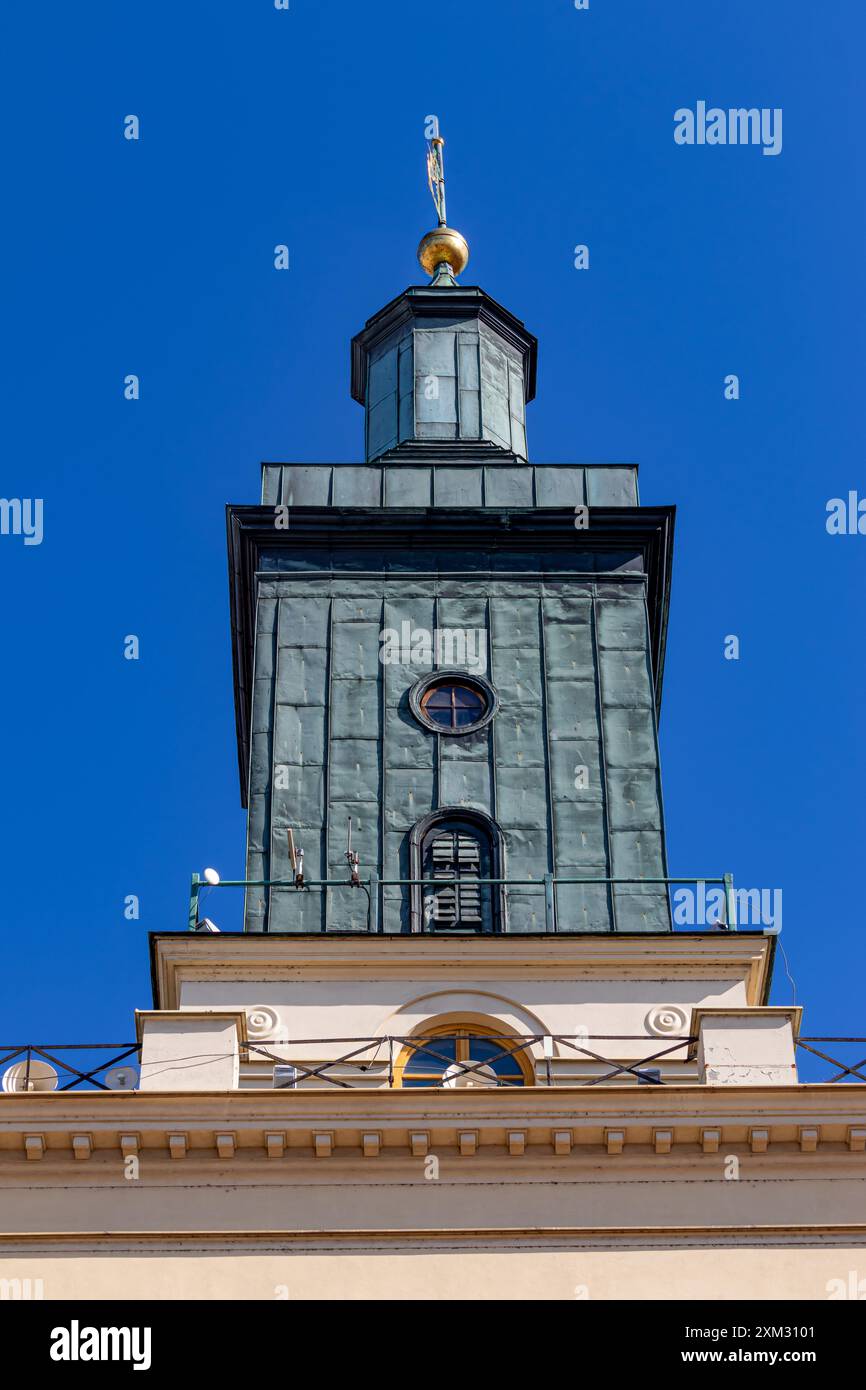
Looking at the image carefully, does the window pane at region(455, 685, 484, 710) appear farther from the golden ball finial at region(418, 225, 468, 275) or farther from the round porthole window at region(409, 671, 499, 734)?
the golden ball finial at region(418, 225, 468, 275)

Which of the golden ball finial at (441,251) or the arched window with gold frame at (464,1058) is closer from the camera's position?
the arched window with gold frame at (464,1058)

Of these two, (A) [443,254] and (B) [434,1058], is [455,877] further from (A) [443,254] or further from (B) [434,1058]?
(A) [443,254]

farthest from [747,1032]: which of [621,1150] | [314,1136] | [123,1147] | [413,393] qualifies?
[413,393]

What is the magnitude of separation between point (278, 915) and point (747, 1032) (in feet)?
20.0

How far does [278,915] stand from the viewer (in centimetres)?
3095

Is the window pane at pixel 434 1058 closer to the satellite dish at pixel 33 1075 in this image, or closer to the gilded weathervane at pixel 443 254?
the satellite dish at pixel 33 1075

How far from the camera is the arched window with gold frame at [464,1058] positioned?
28.3 meters

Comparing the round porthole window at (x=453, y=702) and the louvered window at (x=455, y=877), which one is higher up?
the round porthole window at (x=453, y=702)

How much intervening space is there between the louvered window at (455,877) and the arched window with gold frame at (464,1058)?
1.98 m

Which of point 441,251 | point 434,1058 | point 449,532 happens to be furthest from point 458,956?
point 441,251

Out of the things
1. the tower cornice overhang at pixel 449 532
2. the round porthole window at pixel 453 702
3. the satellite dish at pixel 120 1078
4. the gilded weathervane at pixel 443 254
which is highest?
the gilded weathervane at pixel 443 254

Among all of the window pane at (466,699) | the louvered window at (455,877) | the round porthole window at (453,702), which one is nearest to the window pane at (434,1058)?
the louvered window at (455,877)

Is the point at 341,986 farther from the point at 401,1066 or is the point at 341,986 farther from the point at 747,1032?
the point at 747,1032
